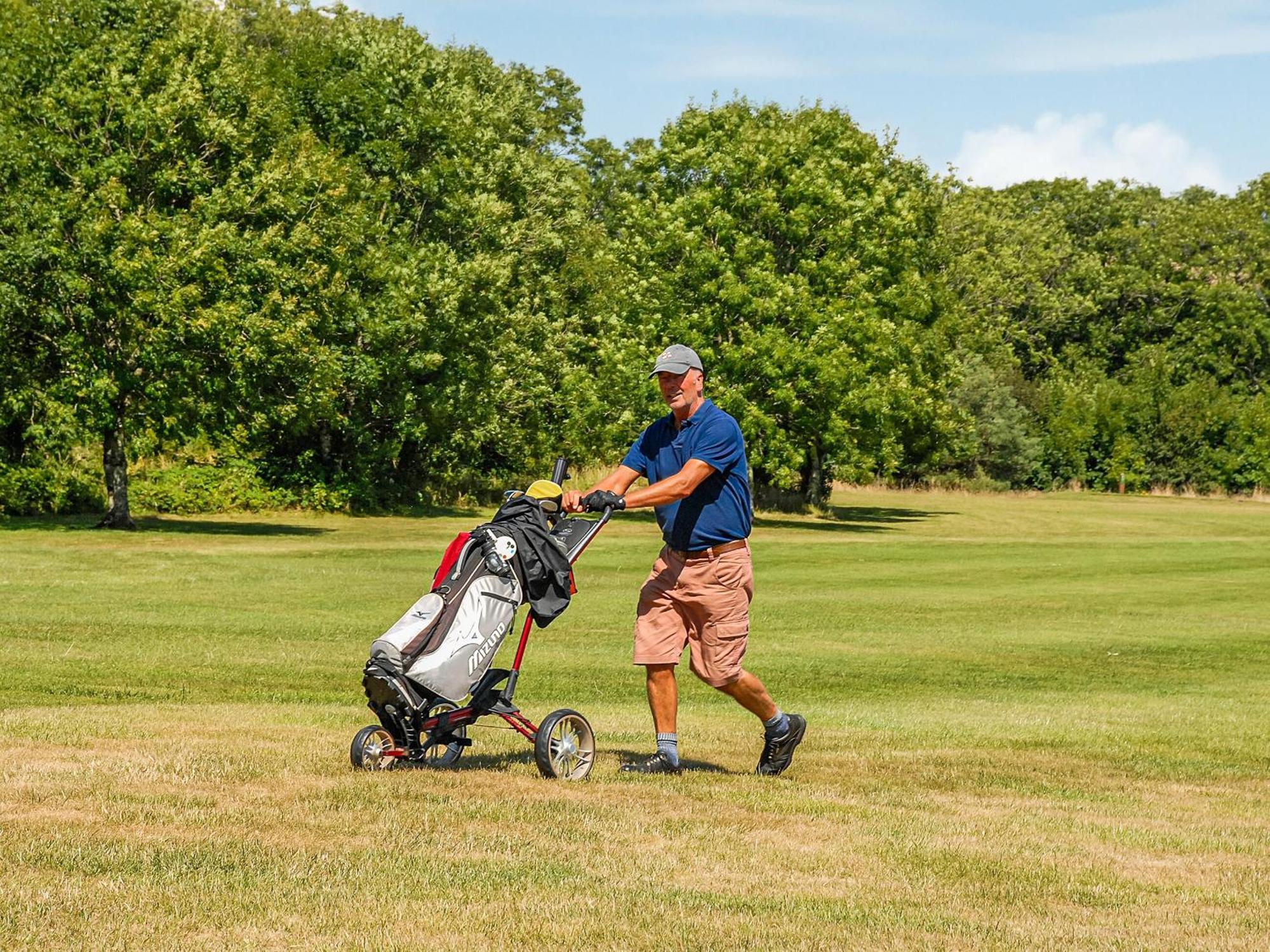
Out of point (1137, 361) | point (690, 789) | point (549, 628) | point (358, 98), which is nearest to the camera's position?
point (690, 789)

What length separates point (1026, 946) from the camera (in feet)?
18.5

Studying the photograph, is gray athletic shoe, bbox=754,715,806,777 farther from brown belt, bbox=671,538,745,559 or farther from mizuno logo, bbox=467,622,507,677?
mizuno logo, bbox=467,622,507,677

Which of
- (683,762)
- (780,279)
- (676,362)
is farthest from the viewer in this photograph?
(780,279)

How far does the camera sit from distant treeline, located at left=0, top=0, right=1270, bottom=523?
133 ft

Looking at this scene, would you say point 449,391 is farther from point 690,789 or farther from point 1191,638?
point 690,789

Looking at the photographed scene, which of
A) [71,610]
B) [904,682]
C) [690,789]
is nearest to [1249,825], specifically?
[690,789]

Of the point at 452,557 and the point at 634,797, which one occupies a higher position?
the point at 452,557

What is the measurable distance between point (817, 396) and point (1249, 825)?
1793 inches

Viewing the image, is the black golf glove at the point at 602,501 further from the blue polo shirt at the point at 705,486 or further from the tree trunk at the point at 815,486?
the tree trunk at the point at 815,486

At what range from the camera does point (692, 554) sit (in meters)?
9.70

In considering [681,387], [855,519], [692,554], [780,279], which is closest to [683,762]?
[692,554]

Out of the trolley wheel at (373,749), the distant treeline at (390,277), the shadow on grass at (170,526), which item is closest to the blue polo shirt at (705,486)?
the trolley wheel at (373,749)

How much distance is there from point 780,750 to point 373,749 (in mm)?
2661

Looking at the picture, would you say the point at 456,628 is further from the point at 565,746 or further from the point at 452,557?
the point at 565,746
